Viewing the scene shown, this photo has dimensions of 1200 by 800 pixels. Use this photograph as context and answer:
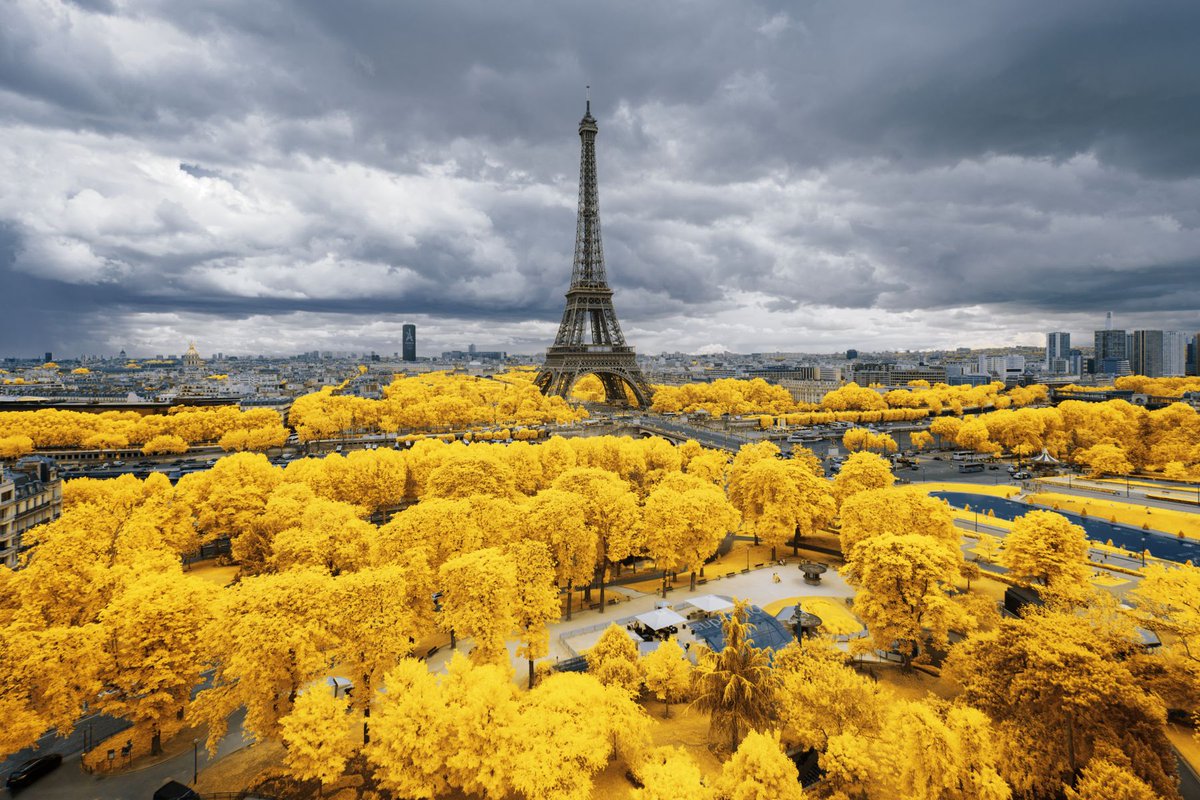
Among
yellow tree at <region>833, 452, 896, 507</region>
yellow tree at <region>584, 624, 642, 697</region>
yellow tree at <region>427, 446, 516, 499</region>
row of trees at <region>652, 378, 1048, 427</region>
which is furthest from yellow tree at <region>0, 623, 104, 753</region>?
row of trees at <region>652, 378, 1048, 427</region>

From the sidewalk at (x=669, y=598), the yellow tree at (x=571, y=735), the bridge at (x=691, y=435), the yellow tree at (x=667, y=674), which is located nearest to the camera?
the yellow tree at (x=571, y=735)

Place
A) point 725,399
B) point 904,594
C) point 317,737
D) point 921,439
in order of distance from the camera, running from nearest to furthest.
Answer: point 317,737 < point 904,594 < point 921,439 < point 725,399

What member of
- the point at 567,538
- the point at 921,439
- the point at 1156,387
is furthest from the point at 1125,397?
the point at 567,538

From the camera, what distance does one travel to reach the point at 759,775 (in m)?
14.0

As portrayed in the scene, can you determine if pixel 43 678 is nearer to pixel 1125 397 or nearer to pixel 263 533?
pixel 263 533

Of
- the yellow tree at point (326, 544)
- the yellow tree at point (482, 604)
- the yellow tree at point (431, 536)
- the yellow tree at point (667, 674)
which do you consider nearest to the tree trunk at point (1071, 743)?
the yellow tree at point (667, 674)

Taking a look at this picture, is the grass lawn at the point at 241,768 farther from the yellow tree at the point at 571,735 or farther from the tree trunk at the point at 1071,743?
the tree trunk at the point at 1071,743

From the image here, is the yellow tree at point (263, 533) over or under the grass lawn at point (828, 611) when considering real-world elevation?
over

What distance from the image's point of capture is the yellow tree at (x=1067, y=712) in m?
14.6

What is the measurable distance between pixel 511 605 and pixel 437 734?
646 centimetres

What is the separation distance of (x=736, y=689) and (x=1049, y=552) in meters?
18.1

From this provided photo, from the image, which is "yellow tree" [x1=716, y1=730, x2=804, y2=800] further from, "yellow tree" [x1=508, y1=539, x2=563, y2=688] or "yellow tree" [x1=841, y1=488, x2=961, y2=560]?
"yellow tree" [x1=841, y1=488, x2=961, y2=560]

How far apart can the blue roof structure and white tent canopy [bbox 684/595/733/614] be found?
991 millimetres

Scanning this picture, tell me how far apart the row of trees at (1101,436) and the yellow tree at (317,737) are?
64.1 metres
